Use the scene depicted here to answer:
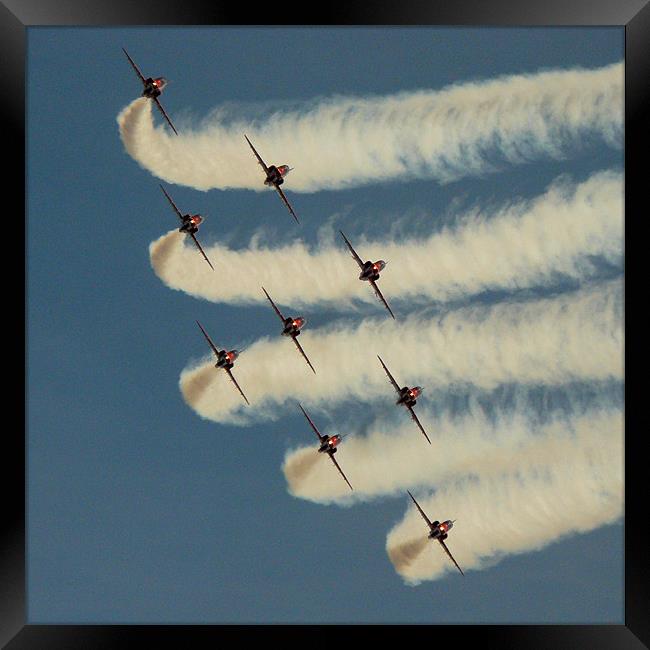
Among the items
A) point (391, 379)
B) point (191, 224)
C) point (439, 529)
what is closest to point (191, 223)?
point (191, 224)

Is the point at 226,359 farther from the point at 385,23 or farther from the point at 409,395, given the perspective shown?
the point at 385,23

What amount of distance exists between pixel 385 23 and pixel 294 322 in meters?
25.7

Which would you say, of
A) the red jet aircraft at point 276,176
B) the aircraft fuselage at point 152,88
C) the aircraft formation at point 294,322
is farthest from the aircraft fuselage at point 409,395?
the aircraft fuselage at point 152,88

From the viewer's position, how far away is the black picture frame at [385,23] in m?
49.0

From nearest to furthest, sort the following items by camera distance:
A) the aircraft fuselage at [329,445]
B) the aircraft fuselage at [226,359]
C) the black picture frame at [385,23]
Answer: the black picture frame at [385,23] < the aircraft fuselage at [329,445] < the aircraft fuselage at [226,359]

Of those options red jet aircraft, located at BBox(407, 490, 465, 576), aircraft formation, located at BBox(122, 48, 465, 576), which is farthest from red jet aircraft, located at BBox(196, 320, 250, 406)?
red jet aircraft, located at BBox(407, 490, 465, 576)

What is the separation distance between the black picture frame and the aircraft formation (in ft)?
47.8

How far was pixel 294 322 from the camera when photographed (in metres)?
71.1

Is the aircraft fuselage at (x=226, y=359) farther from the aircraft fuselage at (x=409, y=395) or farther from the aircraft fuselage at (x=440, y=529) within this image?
the aircraft fuselage at (x=440, y=529)

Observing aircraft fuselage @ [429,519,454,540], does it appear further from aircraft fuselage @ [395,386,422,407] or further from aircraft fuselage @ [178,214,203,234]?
aircraft fuselage @ [178,214,203,234]

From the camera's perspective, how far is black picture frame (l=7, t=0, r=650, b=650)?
1930 inches

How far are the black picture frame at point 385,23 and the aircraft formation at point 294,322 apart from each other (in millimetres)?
14555

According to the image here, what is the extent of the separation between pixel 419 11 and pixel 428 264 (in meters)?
20.7

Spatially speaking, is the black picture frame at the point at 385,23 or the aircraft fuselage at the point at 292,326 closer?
the black picture frame at the point at 385,23
